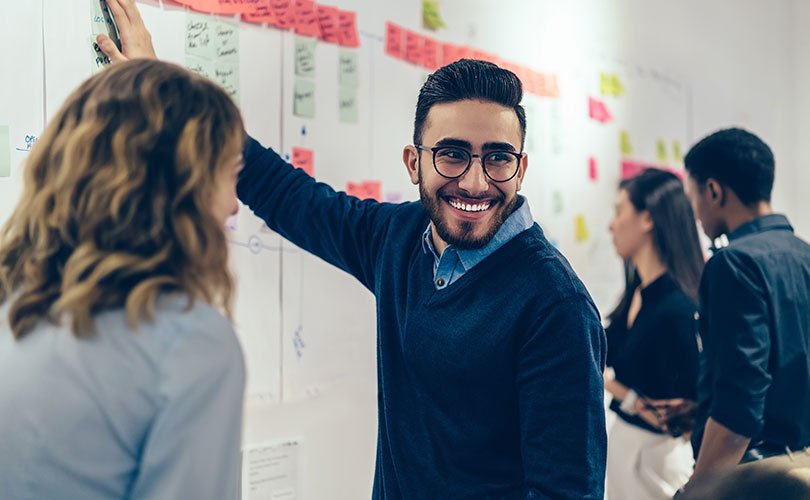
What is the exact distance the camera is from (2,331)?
914mm

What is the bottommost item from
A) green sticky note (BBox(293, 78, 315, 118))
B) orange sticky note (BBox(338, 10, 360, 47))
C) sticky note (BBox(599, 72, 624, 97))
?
green sticky note (BBox(293, 78, 315, 118))

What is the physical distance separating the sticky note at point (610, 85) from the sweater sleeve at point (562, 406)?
6.00ft

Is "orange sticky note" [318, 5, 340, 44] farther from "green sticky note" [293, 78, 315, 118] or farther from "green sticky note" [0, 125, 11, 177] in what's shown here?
"green sticky note" [0, 125, 11, 177]

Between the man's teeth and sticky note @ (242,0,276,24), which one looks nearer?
the man's teeth

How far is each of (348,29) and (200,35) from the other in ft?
1.44

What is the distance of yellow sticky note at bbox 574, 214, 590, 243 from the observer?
9.45 ft

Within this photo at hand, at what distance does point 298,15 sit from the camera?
1936mm

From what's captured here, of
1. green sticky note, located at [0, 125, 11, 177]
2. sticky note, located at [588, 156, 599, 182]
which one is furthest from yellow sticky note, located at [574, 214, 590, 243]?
green sticky note, located at [0, 125, 11, 177]

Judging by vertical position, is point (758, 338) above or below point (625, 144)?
below

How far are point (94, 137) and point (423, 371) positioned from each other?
719mm

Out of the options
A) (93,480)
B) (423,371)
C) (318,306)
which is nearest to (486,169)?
(423,371)

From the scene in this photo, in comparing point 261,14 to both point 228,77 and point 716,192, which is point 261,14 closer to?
point 228,77

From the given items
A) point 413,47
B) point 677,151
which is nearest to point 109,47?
point 413,47

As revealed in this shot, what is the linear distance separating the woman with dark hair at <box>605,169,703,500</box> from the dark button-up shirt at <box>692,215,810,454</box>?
0.34m
